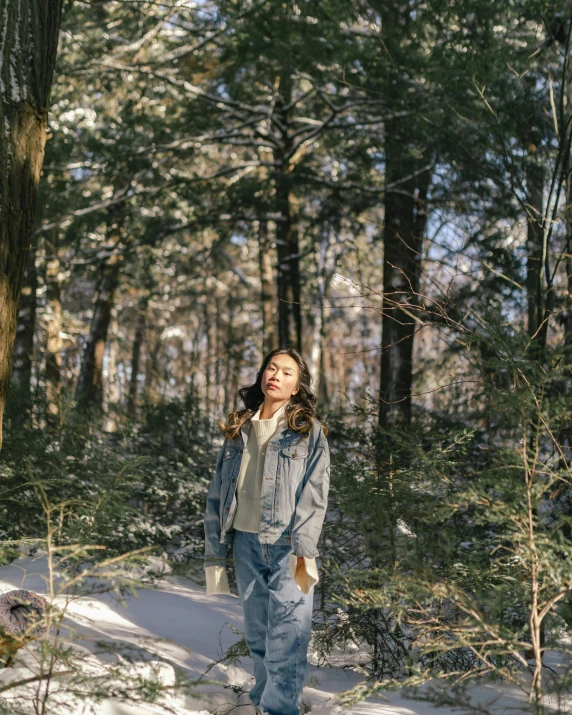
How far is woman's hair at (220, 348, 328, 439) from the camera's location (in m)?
3.72

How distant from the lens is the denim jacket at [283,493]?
352 cm

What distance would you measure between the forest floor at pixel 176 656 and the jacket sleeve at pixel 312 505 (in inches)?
27.7

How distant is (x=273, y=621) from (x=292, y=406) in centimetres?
100

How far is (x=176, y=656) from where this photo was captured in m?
4.35

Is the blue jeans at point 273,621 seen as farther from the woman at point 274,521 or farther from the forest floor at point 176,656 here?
the forest floor at point 176,656

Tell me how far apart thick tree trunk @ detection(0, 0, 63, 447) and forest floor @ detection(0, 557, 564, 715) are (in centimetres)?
134

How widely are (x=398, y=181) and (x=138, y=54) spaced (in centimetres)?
544

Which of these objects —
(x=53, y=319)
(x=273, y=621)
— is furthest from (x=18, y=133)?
(x=53, y=319)

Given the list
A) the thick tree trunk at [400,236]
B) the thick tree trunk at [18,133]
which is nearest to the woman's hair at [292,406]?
the thick tree trunk at [18,133]

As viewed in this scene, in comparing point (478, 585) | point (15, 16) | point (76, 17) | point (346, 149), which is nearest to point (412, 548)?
point (478, 585)

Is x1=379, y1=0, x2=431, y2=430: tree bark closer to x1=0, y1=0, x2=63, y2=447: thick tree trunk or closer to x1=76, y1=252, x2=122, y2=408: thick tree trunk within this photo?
x1=0, y1=0, x2=63, y2=447: thick tree trunk

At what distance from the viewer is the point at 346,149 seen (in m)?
10.3

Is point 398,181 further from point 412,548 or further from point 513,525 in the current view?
point 513,525

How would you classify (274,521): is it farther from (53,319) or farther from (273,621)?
(53,319)
